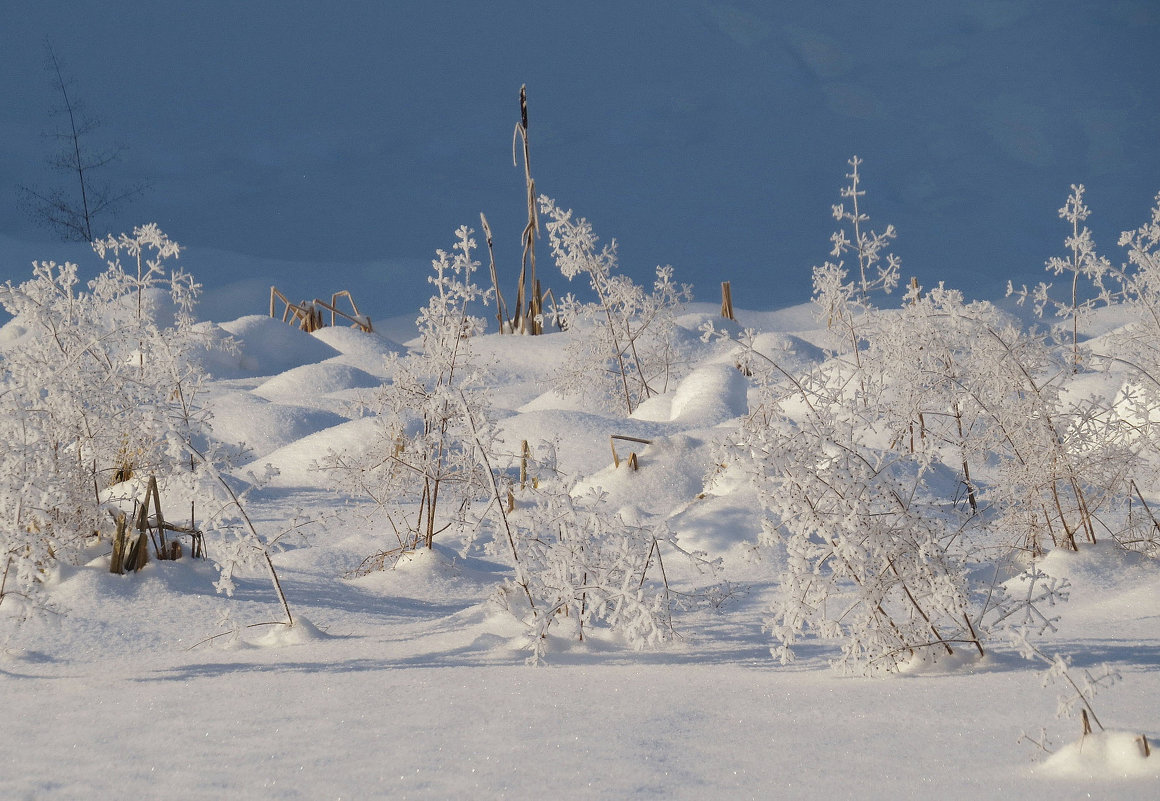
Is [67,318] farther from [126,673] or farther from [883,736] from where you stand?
[883,736]

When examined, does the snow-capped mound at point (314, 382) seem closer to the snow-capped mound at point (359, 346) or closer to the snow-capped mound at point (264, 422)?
the snow-capped mound at point (359, 346)

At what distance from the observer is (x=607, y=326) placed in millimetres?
4934

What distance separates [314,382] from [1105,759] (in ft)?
15.7

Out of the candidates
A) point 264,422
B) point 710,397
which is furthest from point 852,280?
point 264,422

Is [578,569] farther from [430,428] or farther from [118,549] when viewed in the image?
[118,549]

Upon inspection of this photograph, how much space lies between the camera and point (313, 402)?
496 centimetres

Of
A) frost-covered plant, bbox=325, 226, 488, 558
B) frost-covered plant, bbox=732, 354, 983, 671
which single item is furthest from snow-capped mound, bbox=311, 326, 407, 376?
frost-covered plant, bbox=732, 354, 983, 671

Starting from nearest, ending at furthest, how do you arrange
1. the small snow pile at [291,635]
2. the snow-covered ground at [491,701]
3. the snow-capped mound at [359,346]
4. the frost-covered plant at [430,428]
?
the snow-covered ground at [491,701] < the small snow pile at [291,635] < the frost-covered plant at [430,428] < the snow-capped mound at [359,346]

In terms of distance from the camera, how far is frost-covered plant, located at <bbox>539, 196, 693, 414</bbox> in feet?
15.5

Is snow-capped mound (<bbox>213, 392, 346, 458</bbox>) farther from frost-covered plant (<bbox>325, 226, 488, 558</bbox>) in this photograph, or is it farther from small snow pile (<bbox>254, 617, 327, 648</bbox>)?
small snow pile (<bbox>254, 617, 327, 648</bbox>)

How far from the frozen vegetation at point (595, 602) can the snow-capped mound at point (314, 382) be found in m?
1.70

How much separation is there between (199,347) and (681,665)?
16.8ft

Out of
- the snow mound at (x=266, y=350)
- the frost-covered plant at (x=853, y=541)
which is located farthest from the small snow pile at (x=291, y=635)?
the snow mound at (x=266, y=350)

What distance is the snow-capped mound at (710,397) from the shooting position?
4328 mm
